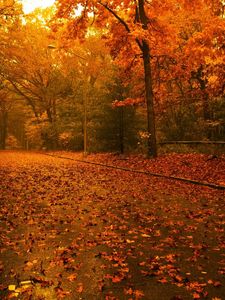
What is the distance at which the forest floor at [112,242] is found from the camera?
4.48 metres

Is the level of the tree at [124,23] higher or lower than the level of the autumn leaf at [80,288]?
higher

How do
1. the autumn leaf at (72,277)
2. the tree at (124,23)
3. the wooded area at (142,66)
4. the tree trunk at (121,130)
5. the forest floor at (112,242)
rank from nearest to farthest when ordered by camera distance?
1. the forest floor at (112,242)
2. the autumn leaf at (72,277)
3. the wooded area at (142,66)
4. the tree at (124,23)
5. the tree trunk at (121,130)

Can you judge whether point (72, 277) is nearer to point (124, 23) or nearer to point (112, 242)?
point (112, 242)

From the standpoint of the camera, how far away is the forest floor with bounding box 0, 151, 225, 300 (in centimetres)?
448

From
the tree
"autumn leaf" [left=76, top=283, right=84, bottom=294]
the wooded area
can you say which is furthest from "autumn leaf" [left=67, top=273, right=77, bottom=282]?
the tree

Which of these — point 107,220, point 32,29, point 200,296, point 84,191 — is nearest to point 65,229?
point 107,220

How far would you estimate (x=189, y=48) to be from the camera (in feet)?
61.4

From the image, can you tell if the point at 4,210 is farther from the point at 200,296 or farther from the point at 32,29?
the point at 32,29

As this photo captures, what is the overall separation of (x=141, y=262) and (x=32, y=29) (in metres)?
37.9

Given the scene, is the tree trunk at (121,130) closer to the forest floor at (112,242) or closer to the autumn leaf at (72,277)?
the forest floor at (112,242)

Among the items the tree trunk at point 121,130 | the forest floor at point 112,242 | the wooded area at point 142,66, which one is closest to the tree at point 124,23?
the wooded area at point 142,66

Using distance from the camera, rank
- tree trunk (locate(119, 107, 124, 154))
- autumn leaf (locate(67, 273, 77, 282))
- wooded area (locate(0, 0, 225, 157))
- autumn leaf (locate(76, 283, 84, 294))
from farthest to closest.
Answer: tree trunk (locate(119, 107, 124, 154))
wooded area (locate(0, 0, 225, 157))
autumn leaf (locate(67, 273, 77, 282))
autumn leaf (locate(76, 283, 84, 294))

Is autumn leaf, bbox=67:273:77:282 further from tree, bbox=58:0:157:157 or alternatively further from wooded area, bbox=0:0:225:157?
tree, bbox=58:0:157:157

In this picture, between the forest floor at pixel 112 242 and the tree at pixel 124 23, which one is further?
the tree at pixel 124 23
